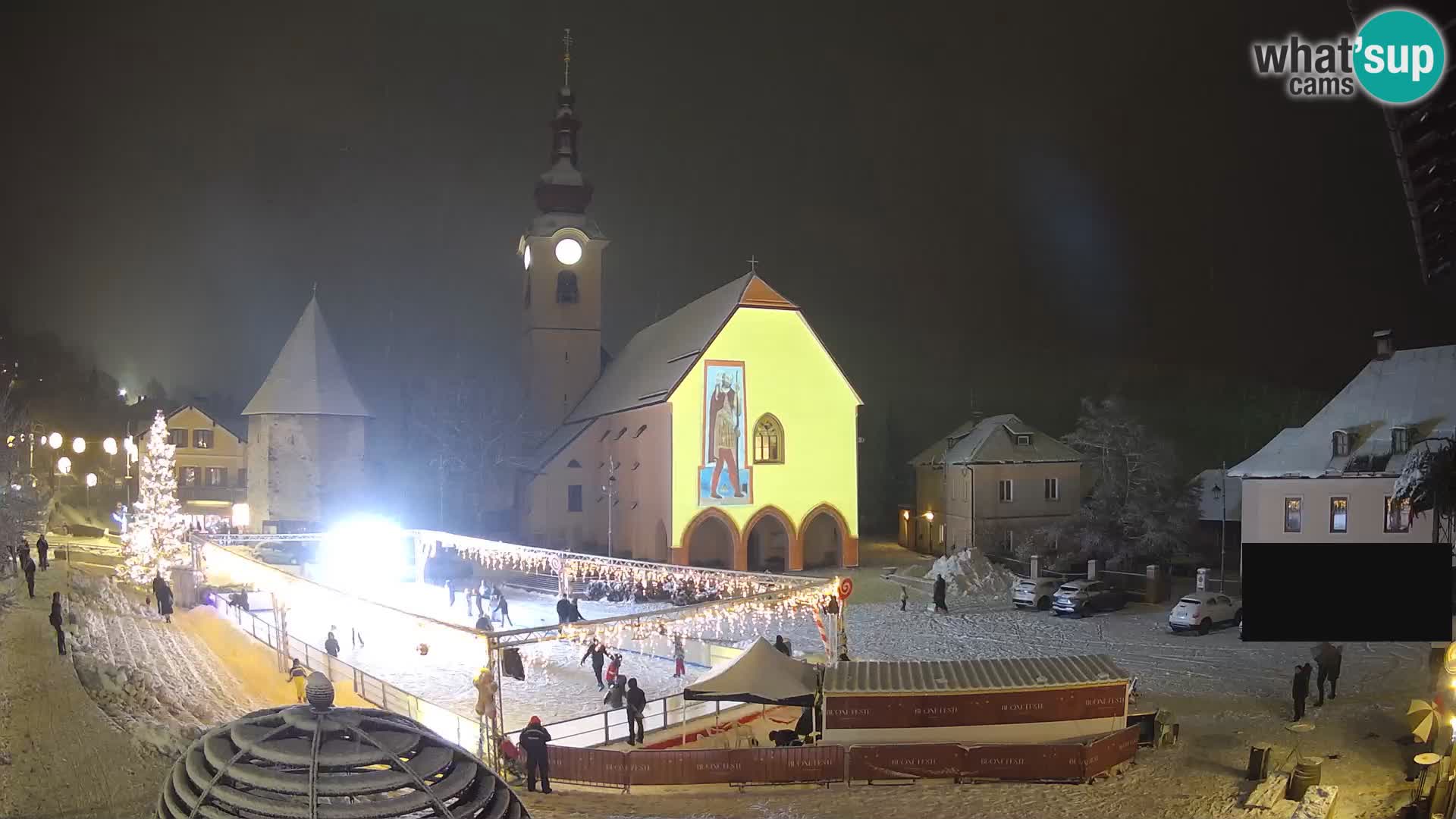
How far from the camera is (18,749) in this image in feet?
37.5

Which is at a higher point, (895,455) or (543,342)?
(543,342)

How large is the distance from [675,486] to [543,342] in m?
17.5

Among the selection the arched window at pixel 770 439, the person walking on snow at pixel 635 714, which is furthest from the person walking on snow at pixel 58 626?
the arched window at pixel 770 439

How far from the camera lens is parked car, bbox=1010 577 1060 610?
28.4 metres

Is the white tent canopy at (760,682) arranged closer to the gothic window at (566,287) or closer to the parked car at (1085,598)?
the parked car at (1085,598)

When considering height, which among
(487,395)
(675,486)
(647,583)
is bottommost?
(647,583)

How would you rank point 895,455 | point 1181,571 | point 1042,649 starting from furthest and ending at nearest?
point 895,455 < point 1181,571 < point 1042,649

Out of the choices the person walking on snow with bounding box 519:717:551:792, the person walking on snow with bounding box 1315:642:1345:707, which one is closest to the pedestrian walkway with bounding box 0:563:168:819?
the person walking on snow with bounding box 519:717:551:792

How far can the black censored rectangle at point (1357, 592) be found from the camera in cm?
1549

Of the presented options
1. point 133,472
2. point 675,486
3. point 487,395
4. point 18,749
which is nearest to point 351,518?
point 487,395

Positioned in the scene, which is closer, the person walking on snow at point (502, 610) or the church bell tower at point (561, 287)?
the person walking on snow at point (502, 610)

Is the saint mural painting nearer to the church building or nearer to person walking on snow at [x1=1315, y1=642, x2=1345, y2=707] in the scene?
the church building

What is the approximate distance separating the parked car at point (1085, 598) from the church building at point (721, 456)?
11.7 m

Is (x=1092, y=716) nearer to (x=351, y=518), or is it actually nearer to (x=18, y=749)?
(x=18, y=749)
